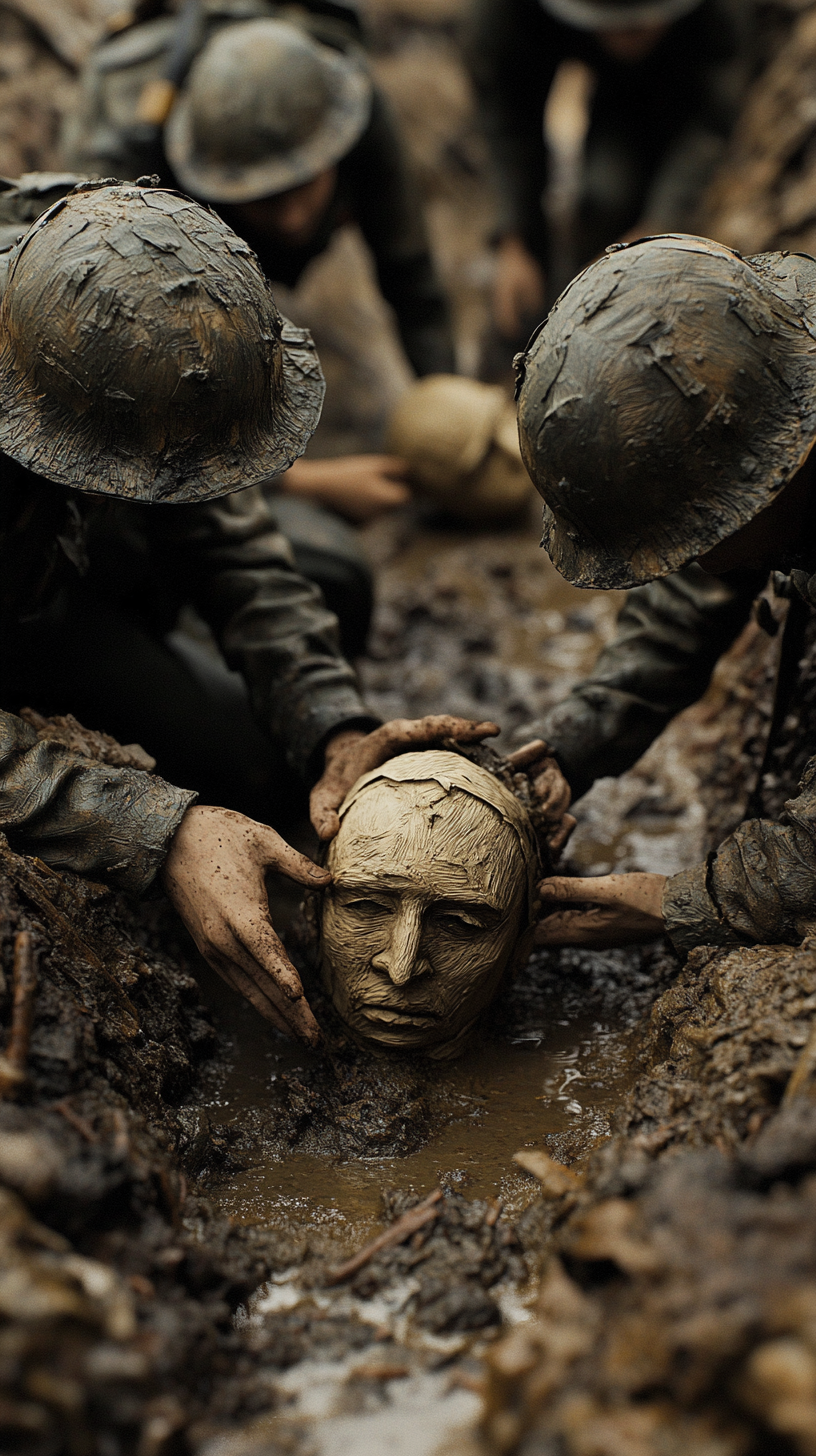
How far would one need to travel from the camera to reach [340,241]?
8703mm

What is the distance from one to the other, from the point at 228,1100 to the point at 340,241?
24.7 feet

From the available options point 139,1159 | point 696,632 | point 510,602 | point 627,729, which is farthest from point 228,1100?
point 510,602

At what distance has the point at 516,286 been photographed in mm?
6945

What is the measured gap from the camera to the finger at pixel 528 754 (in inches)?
132

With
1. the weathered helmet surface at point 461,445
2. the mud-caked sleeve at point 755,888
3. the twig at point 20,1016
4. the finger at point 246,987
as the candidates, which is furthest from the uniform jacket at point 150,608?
the weathered helmet surface at point 461,445

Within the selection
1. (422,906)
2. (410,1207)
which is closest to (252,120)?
(422,906)

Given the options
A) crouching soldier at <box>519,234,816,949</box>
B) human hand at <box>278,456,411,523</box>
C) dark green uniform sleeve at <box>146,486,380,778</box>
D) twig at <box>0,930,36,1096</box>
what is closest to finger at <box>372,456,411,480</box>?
human hand at <box>278,456,411,523</box>

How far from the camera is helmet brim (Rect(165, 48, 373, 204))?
477cm

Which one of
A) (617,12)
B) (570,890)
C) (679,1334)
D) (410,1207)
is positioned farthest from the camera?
(617,12)

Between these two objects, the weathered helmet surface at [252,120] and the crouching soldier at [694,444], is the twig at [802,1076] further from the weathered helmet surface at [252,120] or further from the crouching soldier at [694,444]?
the weathered helmet surface at [252,120]

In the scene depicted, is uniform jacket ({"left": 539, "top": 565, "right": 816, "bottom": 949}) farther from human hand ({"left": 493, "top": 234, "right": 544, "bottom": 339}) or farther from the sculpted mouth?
human hand ({"left": 493, "top": 234, "right": 544, "bottom": 339})

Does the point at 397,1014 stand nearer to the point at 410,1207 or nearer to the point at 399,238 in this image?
the point at 410,1207

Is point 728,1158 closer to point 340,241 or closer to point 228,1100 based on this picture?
point 228,1100

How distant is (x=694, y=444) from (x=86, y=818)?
5.68 ft
